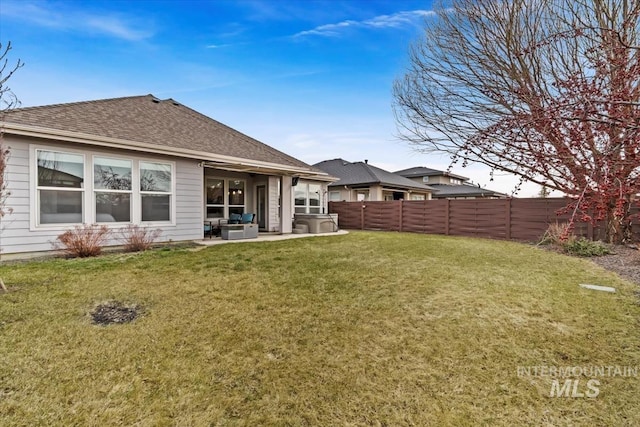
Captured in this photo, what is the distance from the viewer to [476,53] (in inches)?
383

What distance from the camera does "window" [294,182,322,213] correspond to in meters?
14.9

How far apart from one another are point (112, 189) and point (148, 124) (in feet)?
9.04

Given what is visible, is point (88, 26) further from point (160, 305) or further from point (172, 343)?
point (172, 343)

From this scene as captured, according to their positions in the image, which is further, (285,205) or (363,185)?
(363,185)

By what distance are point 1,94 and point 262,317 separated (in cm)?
513

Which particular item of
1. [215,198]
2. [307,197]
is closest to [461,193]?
[307,197]

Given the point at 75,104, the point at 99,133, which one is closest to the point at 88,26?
the point at 75,104

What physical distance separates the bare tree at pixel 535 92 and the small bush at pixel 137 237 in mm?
7641

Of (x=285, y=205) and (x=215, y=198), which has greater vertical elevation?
(x=215, y=198)

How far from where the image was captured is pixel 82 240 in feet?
22.8

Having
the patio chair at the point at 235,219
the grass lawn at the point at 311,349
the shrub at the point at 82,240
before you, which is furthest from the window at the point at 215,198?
the grass lawn at the point at 311,349

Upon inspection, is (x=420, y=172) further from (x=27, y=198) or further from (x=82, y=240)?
(x=27, y=198)

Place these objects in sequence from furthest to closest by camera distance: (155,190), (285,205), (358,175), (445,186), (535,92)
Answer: (445,186) → (358,175) → (285,205) → (155,190) → (535,92)

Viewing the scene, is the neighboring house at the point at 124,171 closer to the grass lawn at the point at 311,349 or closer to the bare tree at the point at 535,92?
the grass lawn at the point at 311,349
